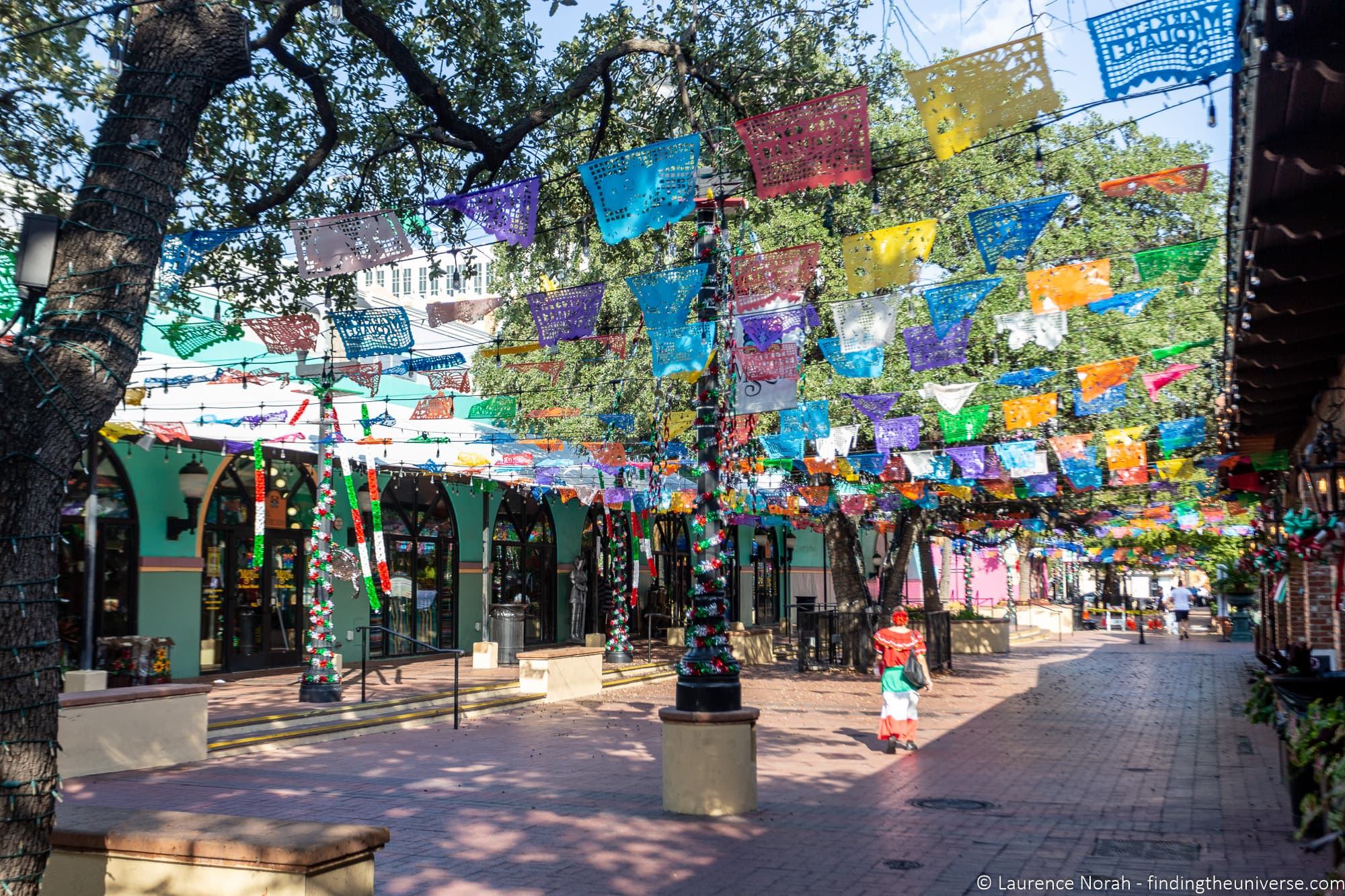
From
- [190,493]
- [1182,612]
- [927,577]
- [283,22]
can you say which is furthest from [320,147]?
[1182,612]

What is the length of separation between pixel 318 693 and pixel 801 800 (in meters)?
8.49

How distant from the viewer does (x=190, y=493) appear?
18.5 m

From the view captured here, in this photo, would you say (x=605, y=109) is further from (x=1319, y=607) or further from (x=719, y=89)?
(x=1319, y=607)

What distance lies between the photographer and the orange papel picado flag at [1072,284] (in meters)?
11.7

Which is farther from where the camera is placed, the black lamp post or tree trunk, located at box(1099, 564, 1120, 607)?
tree trunk, located at box(1099, 564, 1120, 607)

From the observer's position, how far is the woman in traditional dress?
13031 mm

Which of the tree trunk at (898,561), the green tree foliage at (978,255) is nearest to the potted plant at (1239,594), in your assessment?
the tree trunk at (898,561)

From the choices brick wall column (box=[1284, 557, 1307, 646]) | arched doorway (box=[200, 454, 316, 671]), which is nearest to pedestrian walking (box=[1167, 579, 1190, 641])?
brick wall column (box=[1284, 557, 1307, 646])

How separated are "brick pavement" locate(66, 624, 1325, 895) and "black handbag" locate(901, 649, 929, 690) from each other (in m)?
0.86

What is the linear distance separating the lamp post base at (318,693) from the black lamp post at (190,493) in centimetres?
450

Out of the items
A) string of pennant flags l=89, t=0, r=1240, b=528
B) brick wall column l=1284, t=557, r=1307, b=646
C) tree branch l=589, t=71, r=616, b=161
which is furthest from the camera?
brick wall column l=1284, t=557, r=1307, b=646

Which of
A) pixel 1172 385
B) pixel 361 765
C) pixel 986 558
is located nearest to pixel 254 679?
pixel 361 765

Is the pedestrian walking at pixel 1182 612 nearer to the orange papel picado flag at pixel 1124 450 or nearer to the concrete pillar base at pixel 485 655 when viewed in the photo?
the orange papel picado flag at pixel 1124 450

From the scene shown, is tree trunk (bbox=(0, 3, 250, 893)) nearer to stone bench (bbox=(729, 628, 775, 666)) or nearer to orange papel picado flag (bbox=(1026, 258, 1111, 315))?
orange papel picado flag (bbox=(1026, 258, 1111, 315))
